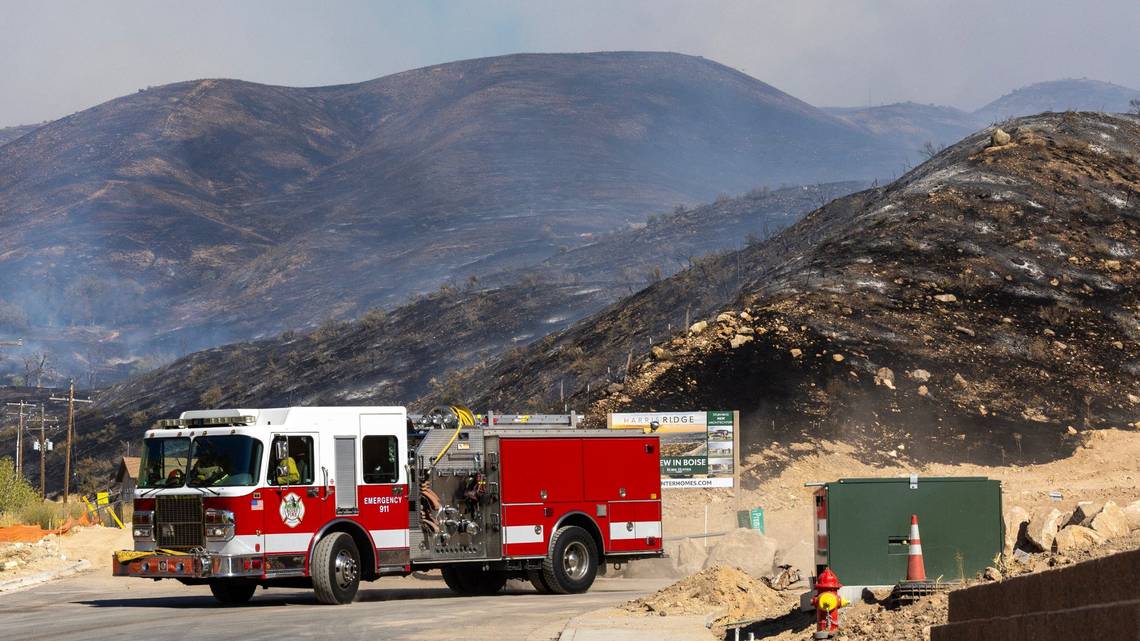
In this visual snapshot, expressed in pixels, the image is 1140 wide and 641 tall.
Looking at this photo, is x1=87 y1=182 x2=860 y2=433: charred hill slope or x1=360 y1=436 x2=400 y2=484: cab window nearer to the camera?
x1=360 y1=436 x2=400 y2=484: cab window

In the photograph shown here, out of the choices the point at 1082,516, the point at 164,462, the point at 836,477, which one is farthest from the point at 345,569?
the point at 836,477

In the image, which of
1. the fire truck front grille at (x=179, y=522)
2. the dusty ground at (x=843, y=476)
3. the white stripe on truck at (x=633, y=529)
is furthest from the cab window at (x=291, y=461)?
the dusty ground at (x=843, y=476)

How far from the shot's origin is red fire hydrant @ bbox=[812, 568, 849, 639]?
15359mm

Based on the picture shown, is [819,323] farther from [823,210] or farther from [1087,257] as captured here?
[823,210]

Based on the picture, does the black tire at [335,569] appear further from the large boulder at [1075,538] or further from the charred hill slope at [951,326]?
the charred hill slope at [951,326]

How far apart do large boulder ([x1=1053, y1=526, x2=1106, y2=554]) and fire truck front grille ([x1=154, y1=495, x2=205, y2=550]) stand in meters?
13.0

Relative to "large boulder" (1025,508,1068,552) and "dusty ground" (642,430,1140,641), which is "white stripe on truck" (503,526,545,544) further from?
"large boulder" (1025,508,1068,552)

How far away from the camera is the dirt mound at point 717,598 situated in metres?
21.3

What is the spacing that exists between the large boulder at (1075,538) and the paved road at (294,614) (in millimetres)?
6378

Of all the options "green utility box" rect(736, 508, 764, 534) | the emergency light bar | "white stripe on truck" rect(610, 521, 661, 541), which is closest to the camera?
the emergency light bar

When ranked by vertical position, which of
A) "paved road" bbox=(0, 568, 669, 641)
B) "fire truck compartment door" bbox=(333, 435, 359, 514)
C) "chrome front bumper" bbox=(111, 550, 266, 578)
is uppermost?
"fire truck compartment door" bbox=(333, 435, 359, 514)

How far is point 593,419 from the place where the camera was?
49.8 m

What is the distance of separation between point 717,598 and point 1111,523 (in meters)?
6.84

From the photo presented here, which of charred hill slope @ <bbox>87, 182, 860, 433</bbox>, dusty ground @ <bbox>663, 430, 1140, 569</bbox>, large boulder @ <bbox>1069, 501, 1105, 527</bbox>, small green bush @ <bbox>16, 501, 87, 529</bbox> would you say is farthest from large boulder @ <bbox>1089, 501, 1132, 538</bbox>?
charred hill slope @ <bbox>87, 182, 860, 433</bbox>
